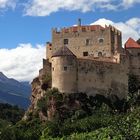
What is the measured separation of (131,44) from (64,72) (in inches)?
765


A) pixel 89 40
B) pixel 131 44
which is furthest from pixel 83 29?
pixel 131 44

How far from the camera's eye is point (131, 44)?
96.4 m

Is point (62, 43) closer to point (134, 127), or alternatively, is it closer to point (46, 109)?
point (46, 109)

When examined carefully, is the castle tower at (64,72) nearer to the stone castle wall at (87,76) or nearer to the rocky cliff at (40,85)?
the stone castle wall at (87,76)

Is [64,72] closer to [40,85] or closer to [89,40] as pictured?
[40,85]

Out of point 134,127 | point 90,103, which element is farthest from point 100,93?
point 134,127

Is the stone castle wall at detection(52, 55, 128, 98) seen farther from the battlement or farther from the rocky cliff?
the battlement

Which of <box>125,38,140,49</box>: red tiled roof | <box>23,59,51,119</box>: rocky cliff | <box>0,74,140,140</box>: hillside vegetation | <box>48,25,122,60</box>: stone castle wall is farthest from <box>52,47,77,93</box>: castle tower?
<box>125,38,140,49</box>: red tiled roof

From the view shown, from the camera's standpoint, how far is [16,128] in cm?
8244

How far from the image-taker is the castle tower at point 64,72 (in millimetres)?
81625

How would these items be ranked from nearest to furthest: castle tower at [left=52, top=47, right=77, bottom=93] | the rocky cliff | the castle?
castle tower at [left=52, top=47, right=77, bottom=93]
the castle
the rocky cliff

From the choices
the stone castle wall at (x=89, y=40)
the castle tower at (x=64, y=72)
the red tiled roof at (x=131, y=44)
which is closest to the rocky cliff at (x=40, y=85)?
the castle tower at (x=64, y=72)

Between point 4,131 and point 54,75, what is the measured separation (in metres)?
11.6

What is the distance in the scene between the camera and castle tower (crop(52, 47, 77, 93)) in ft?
268
